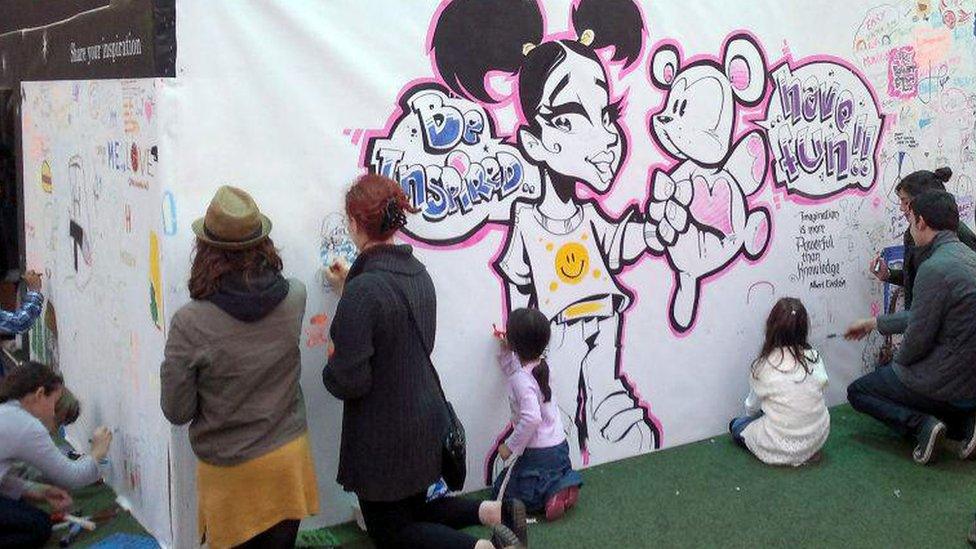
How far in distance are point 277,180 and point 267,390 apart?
883 millimetres

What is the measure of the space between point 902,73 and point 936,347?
6.27 ft

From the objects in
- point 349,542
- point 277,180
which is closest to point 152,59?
Result: point 277,180

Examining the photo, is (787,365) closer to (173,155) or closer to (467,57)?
(467,57)

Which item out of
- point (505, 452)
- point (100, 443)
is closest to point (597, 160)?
point (505, 452)

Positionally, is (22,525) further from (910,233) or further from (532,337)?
(910,233)

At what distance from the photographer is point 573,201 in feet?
14.7

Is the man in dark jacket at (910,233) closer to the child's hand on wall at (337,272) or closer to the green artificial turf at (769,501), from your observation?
the green artificial turf at (769,501)

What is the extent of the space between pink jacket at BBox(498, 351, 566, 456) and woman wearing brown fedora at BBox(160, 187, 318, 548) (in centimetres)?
110

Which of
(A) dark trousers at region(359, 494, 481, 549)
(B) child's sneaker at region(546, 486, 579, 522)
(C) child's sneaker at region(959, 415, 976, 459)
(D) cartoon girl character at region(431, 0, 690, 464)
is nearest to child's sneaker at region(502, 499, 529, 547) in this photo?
(A) dark trousers at region(359, 494, 481, 549)

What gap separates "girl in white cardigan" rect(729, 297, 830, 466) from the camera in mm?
4691

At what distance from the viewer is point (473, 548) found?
A: 332cm

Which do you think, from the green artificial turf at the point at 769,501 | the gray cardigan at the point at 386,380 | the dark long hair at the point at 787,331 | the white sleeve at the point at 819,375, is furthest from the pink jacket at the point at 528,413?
the white sleeve at the point at 819,375

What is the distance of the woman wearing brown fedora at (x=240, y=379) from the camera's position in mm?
3105

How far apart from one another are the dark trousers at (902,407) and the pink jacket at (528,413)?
196 cm
